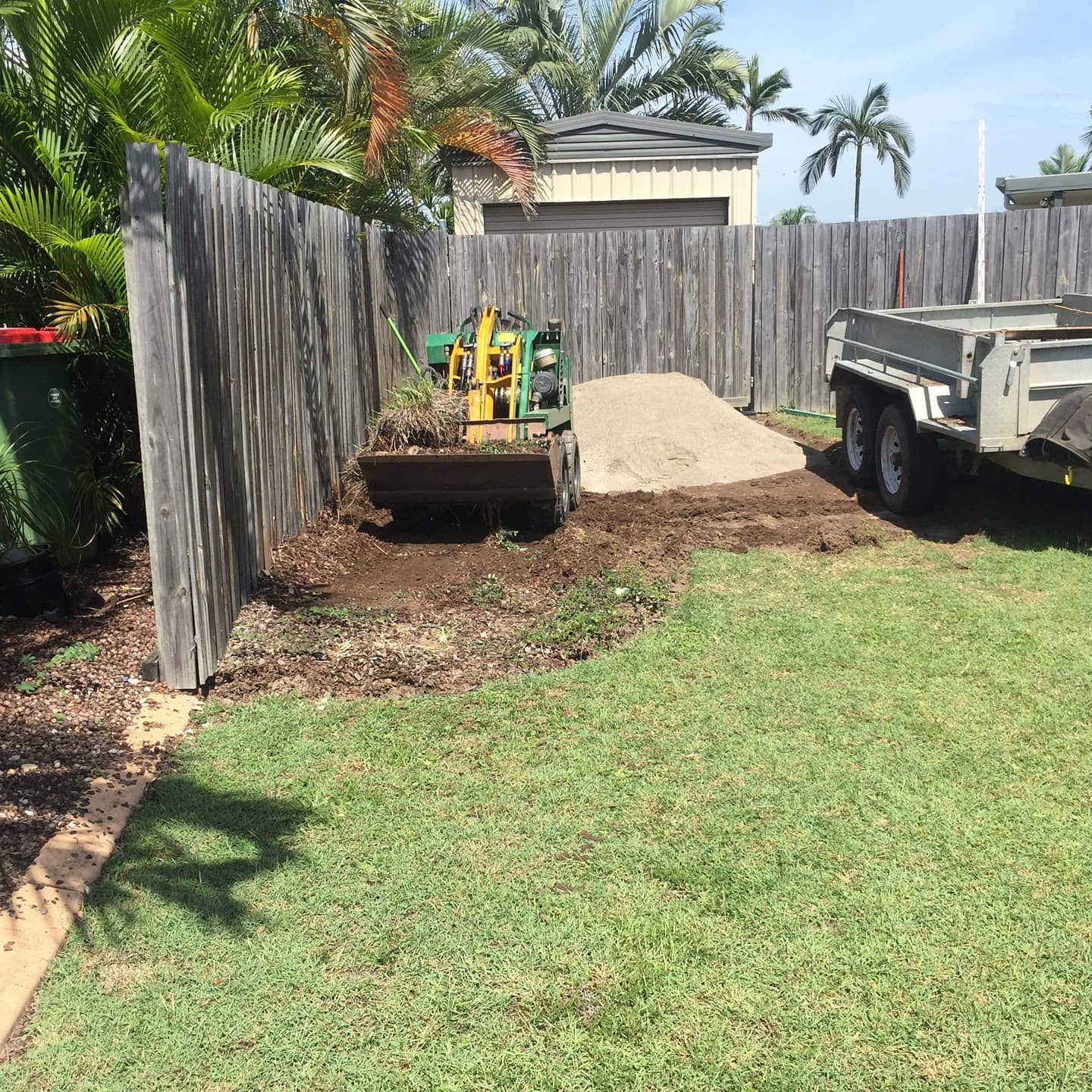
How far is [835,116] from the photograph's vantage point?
39.6 meters

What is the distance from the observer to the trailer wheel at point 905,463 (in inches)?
343

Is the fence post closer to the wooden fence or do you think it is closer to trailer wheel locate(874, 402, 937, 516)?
the wooden fence

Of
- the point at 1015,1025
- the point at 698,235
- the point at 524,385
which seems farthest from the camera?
the point at 698,235

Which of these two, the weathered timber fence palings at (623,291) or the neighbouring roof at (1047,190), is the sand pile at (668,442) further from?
the neighbouring roof at (1047,190)

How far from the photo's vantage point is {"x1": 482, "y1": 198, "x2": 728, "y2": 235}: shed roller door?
17906 mm

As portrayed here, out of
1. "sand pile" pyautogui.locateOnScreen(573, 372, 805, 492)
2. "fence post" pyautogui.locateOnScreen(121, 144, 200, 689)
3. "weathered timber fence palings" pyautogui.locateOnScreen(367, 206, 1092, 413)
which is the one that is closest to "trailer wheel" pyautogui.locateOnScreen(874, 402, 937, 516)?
"sand pile" pyautogui.locateOnScreen(573, 372, 805, 492)

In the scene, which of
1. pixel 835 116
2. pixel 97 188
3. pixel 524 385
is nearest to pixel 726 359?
pixel 524 385

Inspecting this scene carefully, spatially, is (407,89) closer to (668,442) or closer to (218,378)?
(668,442)

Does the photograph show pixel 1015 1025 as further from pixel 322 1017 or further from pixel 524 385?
pixel 524 385

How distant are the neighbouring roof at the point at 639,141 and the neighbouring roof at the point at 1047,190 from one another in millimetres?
4377

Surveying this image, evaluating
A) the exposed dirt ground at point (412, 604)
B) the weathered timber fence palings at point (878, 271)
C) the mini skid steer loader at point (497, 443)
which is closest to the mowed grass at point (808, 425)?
the weathered timber fence palings at point (878, 271)

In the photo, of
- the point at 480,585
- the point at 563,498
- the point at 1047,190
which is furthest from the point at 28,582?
the point at 1047,190

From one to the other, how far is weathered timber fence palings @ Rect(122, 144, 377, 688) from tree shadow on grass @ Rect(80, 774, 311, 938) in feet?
4.06

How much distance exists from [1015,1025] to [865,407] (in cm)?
746
